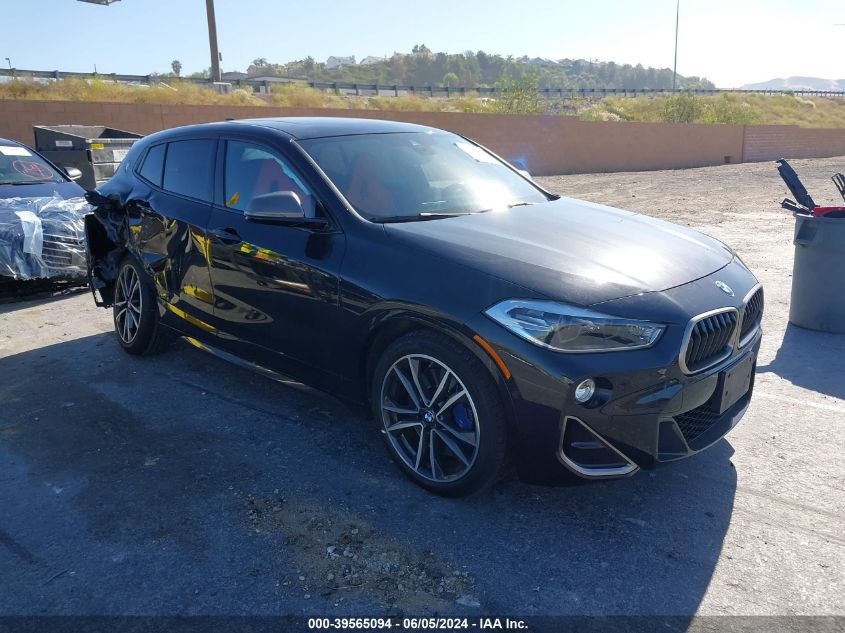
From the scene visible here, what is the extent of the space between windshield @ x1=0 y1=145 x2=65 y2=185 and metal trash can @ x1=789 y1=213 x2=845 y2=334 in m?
8.04

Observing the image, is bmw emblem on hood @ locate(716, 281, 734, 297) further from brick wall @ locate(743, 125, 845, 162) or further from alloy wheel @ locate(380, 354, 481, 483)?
brick wall @ locate(743, 125, 845, 162)

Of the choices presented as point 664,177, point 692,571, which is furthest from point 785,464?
point 664,177

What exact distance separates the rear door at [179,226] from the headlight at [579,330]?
7.68ft

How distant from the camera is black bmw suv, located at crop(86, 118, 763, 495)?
293 centimetres

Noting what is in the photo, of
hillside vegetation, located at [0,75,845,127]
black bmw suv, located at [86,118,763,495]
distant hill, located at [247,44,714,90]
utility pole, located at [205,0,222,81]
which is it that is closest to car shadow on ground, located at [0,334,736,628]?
black bmw suv, located at [86,118,763,495]

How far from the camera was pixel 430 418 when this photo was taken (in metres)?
3.35

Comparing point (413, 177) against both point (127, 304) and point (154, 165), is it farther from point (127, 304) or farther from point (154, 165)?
point (127, 304)

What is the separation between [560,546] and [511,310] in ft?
3.40

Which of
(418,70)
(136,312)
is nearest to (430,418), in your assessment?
(136,312)

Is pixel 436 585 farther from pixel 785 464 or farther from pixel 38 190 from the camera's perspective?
pixel 38 190

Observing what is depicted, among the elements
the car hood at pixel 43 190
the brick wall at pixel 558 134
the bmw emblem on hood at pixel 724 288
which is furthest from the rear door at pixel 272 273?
Result: the brick wall at pixel 558 134

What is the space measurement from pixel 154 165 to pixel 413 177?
221cm

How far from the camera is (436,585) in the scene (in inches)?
110

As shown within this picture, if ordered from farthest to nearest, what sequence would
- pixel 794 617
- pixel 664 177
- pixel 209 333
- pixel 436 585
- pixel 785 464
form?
pixel 664 177, pixel 209 333, pixel 785 464, pixel 436 585, pixel 794 617
